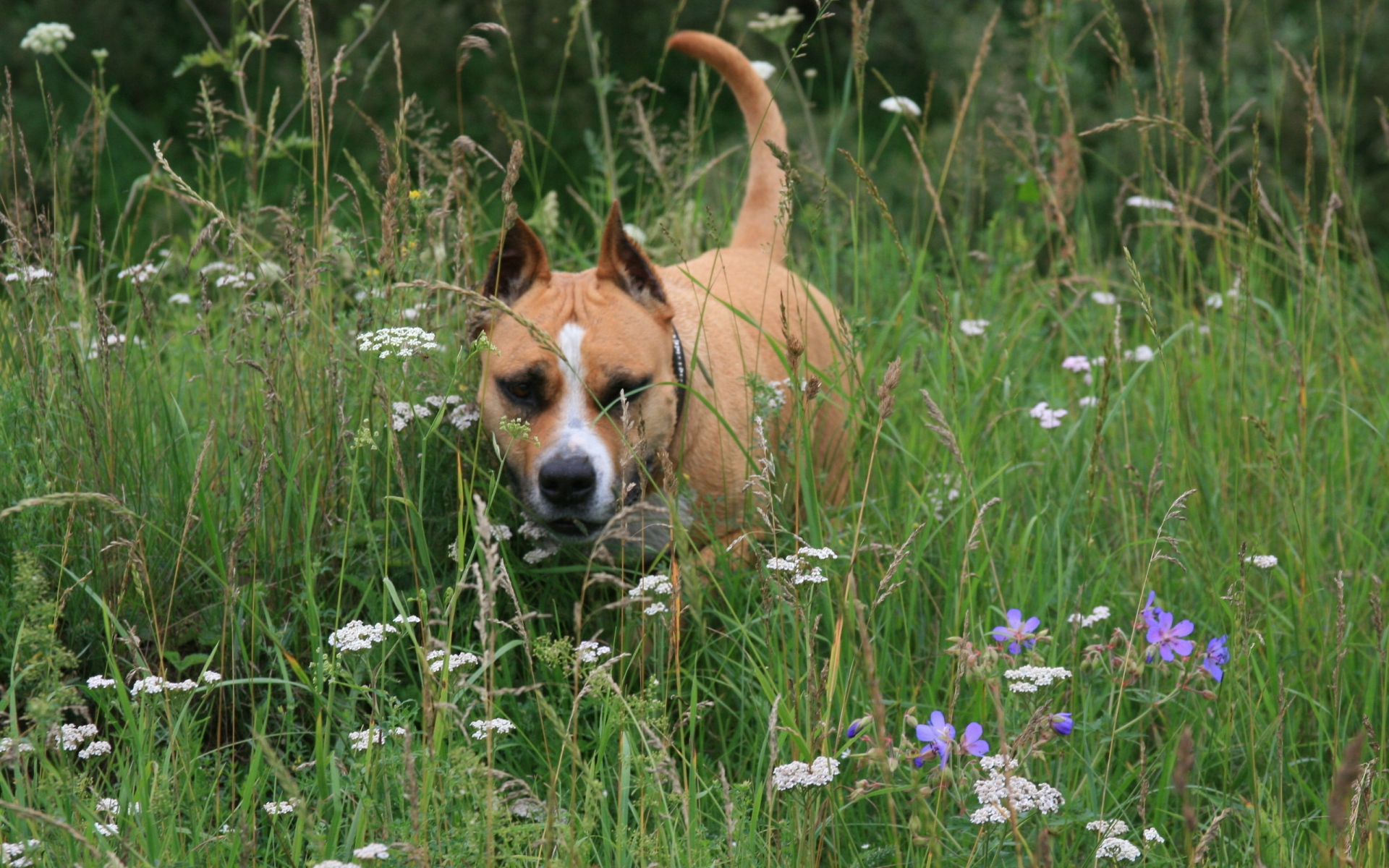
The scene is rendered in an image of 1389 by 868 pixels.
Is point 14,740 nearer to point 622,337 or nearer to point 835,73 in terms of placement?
point 622,337

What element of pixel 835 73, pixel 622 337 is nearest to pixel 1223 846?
pixel 622 337

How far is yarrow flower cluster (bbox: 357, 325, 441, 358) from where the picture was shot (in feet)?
7.36

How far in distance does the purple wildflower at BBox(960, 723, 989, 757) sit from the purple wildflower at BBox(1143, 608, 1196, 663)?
0.39m

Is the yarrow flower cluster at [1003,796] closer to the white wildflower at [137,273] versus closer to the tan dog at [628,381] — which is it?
the tan dog at [628,381]

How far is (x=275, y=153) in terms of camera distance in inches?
121

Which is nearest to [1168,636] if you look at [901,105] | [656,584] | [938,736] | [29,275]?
[938,736]

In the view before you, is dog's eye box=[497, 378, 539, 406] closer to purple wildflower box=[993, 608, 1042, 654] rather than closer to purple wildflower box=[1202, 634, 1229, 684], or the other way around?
purple wildflower box=[993, 608, 1042, 654]

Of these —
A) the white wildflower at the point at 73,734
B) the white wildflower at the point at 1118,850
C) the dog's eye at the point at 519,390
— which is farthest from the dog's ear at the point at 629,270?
the white wildflower at the point at 1118,850

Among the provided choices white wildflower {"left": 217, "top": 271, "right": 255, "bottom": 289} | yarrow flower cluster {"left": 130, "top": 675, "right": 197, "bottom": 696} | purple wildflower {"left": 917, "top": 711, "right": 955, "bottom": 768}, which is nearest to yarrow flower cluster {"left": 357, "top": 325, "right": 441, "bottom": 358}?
white wildflower {"left": 217, "top": 271, "right": 255, "bottom": 289}

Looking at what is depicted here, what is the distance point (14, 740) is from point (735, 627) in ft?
4.24

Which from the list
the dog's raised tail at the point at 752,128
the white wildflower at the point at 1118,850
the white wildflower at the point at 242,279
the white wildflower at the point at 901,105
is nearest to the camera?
the white wildflower at the point at 1118,850

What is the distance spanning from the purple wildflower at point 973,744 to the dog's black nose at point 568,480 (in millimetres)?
1100

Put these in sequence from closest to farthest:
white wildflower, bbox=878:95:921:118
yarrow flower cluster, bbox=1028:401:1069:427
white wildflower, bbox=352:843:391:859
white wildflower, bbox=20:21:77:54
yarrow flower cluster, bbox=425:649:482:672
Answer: white wildflower, bbox=352:843:391:859, yarrow flower cluster, bbox=425:649:482:672, yarrow flower cluster, bbox=1028:401:1069:427, white wildflower, bbox=20:21:77:54, white wildflower, bbox=878:95:921:118

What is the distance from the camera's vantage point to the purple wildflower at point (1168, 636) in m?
2.05
